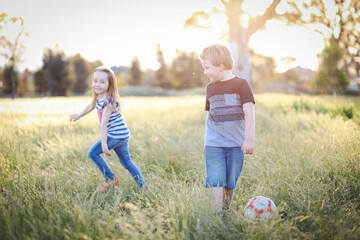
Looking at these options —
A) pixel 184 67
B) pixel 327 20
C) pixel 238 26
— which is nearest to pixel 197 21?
pixel 238 26

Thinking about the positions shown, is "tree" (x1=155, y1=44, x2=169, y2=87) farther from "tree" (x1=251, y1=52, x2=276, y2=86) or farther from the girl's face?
the girl's face

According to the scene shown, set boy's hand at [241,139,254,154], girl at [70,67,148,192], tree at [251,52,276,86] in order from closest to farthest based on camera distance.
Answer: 1. boy's hand at [241,139,254,154]
2. girl at [70,67,148,192]
3. tree at [251,52,276,86]

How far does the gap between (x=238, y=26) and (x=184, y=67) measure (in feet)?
149

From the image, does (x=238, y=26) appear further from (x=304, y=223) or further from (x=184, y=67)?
(x=184, y=67)

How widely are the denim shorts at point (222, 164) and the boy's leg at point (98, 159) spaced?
1400 mm

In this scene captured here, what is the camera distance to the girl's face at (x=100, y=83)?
2951mm

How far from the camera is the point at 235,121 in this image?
243 cm

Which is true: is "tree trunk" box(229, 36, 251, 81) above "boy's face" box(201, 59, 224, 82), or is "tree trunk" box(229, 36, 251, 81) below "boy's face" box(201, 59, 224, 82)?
above

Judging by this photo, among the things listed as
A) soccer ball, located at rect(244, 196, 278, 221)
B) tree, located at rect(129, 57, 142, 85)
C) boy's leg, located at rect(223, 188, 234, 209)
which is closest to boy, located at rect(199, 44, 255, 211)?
boy's leg, located at rect(223, 188, 234, 209)

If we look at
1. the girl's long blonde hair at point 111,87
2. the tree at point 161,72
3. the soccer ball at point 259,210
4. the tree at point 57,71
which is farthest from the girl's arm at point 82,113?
the tree at point 161,72

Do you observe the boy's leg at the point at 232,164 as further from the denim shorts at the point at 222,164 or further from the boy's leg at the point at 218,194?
the boy's leg at the point at 218,194

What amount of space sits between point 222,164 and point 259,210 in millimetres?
548

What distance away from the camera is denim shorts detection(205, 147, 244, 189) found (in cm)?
240

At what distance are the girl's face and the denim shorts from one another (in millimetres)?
1490
